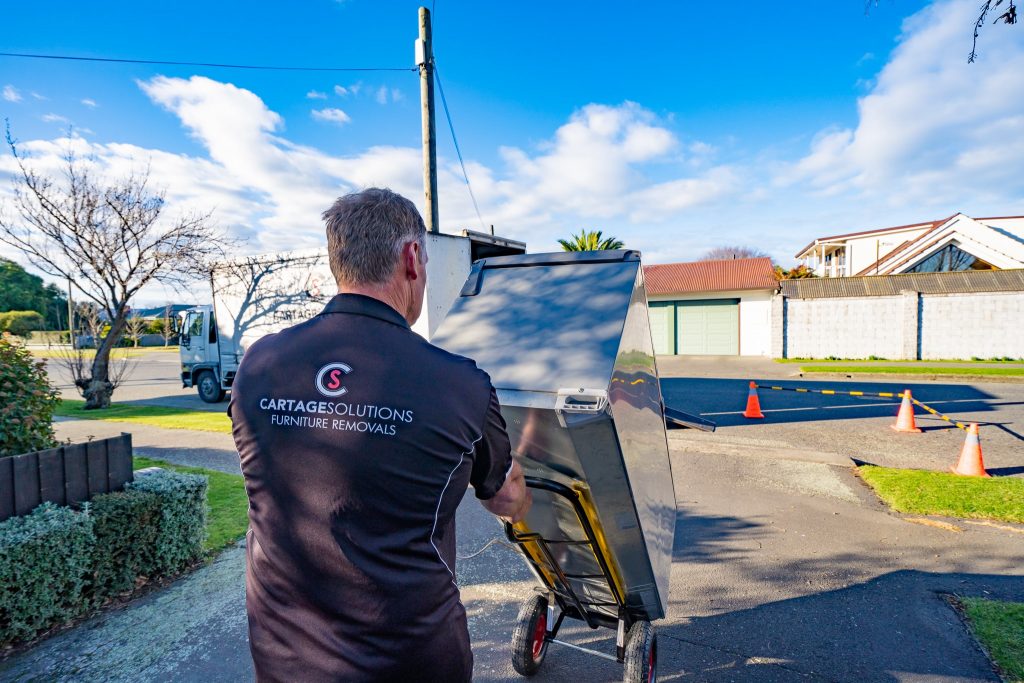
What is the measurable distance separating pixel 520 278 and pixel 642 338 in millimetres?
604

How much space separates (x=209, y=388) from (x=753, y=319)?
67.9ft

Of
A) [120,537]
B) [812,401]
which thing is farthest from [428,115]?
[812,401]

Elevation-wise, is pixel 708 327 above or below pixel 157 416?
above

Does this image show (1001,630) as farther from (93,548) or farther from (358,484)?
(93,548)

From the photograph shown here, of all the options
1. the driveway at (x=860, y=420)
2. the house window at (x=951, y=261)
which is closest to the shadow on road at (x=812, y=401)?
the driveway at (x=860, y=420)

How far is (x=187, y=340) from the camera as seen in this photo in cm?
1353

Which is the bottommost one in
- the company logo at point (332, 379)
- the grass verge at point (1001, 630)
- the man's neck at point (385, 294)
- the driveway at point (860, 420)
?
the grass verge at point (1001, 630)

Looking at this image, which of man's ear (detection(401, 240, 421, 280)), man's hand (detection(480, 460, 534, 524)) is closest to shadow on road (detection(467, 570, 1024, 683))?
man's hand (detection(480, 460, 534, 524))

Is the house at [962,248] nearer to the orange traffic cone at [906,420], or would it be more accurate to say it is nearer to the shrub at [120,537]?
the orange traffic cone at [906,420]

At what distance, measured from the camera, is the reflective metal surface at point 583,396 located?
1854mm

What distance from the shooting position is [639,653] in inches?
97.7

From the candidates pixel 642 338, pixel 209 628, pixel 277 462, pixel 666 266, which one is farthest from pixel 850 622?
pixel 666 266

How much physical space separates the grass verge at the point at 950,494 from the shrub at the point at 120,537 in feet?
22.1

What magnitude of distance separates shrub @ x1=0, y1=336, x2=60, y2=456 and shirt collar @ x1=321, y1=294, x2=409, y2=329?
3.72 metres
